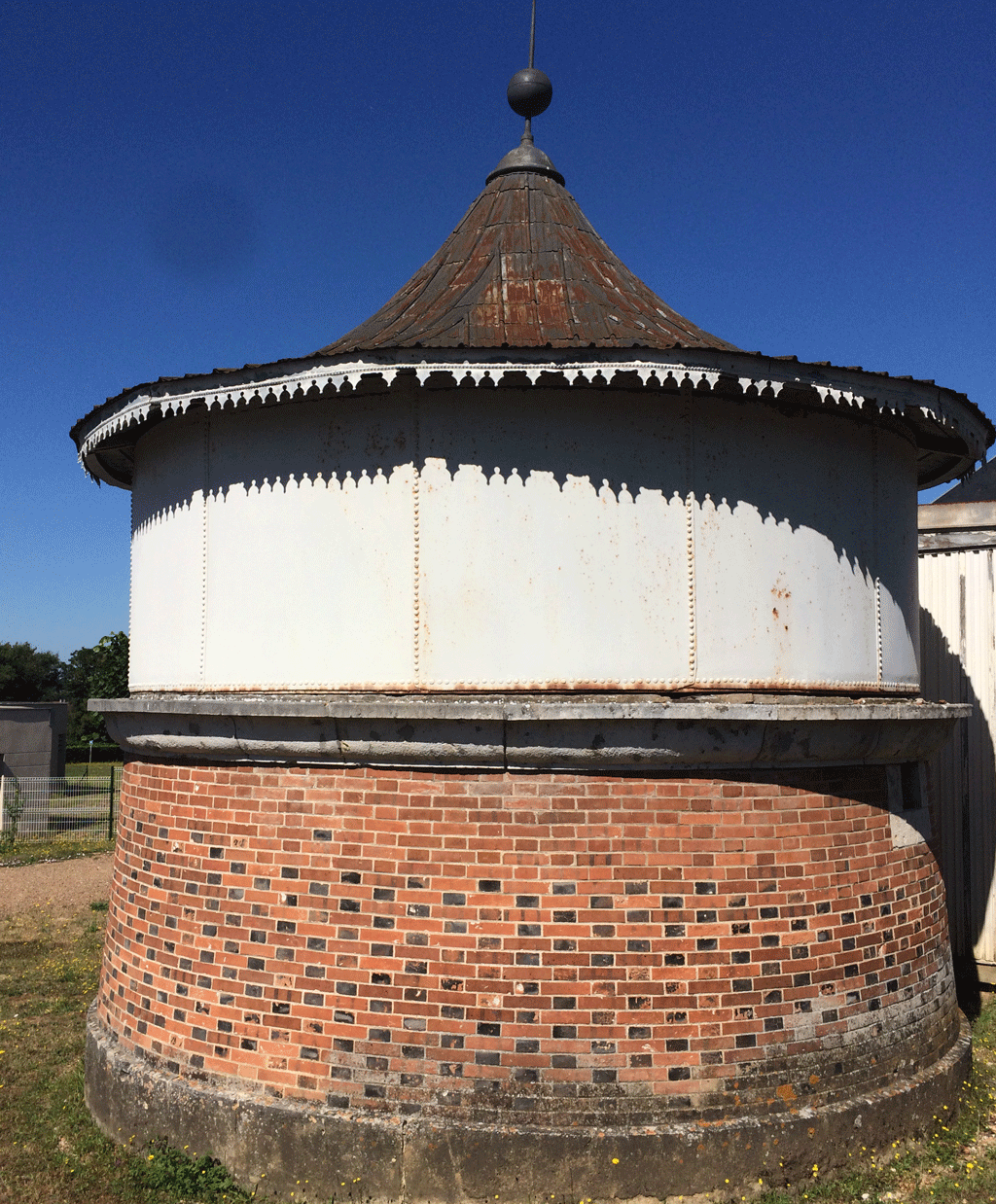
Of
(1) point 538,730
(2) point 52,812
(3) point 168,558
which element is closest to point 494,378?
(1) point 538,730

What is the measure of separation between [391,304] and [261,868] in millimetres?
4259

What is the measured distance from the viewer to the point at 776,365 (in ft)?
19.6

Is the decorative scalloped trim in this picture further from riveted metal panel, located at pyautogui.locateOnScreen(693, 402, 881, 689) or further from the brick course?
the brick course

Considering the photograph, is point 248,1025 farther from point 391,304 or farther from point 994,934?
point 994,934

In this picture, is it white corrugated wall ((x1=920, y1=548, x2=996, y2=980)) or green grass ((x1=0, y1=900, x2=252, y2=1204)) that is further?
white corrugated wall ((x1=920, y1=548, x2=996, y2=980))

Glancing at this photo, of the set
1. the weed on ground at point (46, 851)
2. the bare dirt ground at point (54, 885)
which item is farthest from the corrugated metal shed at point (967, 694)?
the weed on ground at point (46, 851)

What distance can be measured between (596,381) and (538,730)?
2086 mm

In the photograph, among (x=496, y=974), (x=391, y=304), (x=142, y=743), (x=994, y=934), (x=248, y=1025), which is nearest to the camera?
(x=496, y=974)

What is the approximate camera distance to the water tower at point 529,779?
18.4ft

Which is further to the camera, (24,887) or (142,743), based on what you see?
(24,887)

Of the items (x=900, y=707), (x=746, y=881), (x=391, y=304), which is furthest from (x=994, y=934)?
(x=391, y=304)

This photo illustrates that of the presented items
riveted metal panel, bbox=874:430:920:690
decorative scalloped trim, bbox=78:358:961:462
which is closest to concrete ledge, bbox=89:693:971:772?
riveted metal panel, bbox=874:430:920:690

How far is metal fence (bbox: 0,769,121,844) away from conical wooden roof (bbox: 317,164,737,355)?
57.8ft

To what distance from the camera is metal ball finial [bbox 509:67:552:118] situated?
8578 mm
